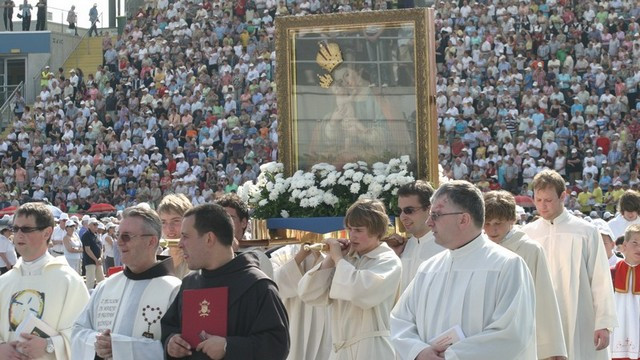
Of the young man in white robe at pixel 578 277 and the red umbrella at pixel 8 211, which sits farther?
the red umbrella at pixel 8 211

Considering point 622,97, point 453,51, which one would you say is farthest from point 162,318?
point 453,51

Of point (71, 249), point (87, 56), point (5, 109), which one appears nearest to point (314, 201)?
point (71, 249)

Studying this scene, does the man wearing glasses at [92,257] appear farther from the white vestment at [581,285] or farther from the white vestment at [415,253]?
the white vestment at [415,253]

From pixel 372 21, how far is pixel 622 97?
21.8 metres

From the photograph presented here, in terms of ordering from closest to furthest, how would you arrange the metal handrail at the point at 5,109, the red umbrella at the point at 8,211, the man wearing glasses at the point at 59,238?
the man wearing glasses at the point at 59,238 → the red umbrella at the point at 8,211 → the metal handrail at the point at 5,109

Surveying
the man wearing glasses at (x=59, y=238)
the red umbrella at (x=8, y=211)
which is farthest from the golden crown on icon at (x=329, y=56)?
the red umbrella at (x=8, y=211)

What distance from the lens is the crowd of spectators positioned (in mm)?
29766

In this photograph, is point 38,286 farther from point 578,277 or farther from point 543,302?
point 578,277

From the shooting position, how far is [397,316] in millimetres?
6898

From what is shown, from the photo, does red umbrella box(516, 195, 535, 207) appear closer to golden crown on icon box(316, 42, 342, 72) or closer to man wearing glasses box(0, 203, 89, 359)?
golden crown on icon box(316, 42, 342, 72)

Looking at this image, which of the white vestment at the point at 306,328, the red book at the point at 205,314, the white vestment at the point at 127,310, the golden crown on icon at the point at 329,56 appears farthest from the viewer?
the golden crown on icon at the point at 329,56

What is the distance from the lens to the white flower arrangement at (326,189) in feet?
33.3

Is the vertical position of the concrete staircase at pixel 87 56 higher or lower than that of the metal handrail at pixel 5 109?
higher

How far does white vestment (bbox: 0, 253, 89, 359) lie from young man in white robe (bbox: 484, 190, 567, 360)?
2.79m
